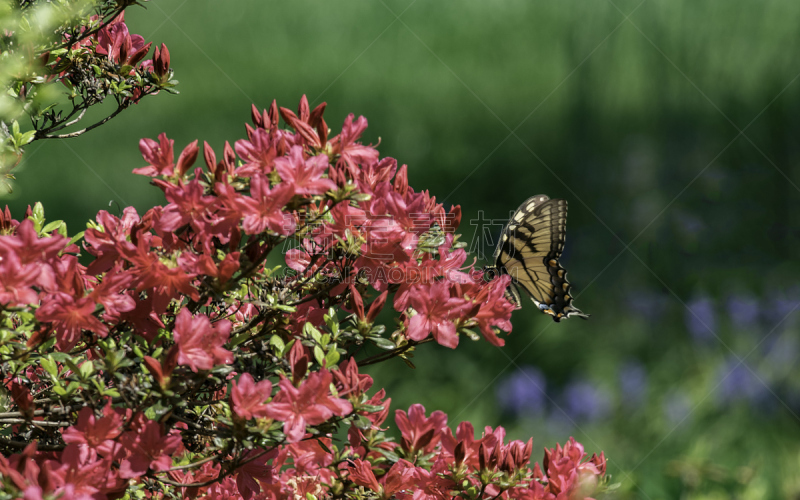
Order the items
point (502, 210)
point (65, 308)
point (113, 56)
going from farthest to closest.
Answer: point (502, 210) → point (113, 56) → point (65, 308)

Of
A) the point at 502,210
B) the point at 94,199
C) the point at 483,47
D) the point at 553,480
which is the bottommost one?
the point at 94,199

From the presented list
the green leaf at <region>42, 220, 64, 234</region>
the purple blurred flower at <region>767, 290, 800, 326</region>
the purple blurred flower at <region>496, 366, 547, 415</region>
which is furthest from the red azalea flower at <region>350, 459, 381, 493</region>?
the purple blurred flower at <region>767, 290, 800, 326</region>

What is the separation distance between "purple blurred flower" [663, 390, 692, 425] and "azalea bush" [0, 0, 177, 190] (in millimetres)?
3264

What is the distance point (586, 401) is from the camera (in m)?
3.66

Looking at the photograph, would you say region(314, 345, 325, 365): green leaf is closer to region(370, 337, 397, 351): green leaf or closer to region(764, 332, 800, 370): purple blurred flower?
region(370, 337, 397, 351): green leaf

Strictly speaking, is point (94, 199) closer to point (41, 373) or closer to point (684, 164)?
point (41, 373)

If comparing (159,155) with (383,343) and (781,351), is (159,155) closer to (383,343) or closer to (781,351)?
(383,343)

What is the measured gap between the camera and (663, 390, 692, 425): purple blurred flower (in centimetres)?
360

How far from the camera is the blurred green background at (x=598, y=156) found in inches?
145

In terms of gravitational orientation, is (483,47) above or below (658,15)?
below

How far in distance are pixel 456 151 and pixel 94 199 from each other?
2366 mm

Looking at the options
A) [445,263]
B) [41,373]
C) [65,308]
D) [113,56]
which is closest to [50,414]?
[41,373]

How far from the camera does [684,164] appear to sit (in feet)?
13.7

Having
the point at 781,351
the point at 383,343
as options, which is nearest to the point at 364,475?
the point at 383,343
